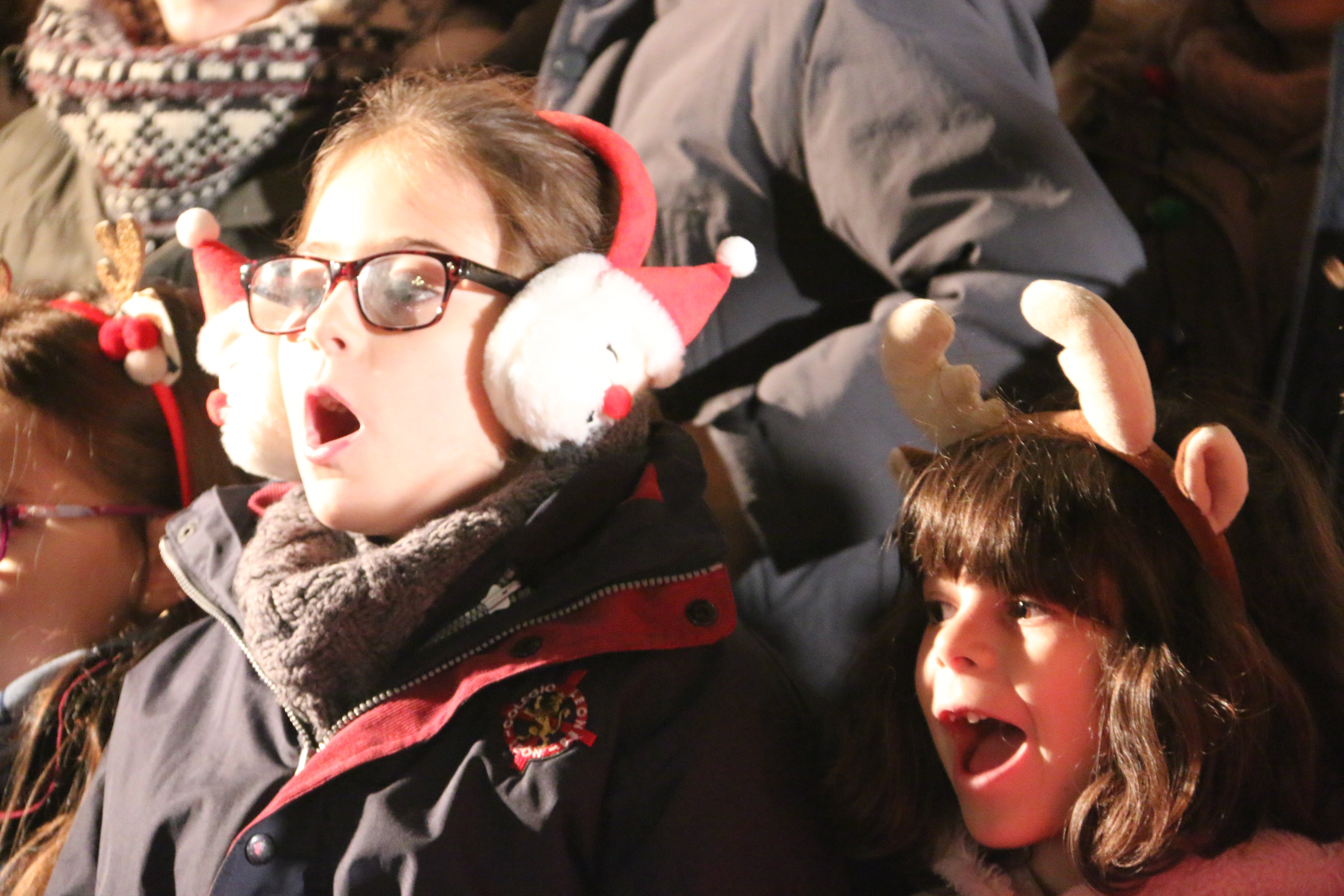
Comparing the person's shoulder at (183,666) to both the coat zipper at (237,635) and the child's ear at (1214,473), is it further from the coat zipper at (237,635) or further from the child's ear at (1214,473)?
the child's ear at (1214,473)

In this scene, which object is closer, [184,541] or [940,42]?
[184,541]

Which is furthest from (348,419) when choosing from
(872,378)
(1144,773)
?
(1144,773)

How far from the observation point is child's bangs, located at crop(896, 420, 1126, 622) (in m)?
0.89

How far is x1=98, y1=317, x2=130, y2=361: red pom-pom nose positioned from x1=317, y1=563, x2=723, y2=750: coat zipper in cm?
60

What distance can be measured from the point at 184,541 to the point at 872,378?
77 centimetres

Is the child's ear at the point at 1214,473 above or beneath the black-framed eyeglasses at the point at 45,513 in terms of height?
above

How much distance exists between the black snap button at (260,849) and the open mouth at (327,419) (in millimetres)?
326

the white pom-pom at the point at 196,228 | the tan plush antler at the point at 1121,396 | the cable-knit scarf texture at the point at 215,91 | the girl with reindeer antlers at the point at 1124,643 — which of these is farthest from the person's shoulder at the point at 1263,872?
the cable-knit scarf texture at the point at 215,91

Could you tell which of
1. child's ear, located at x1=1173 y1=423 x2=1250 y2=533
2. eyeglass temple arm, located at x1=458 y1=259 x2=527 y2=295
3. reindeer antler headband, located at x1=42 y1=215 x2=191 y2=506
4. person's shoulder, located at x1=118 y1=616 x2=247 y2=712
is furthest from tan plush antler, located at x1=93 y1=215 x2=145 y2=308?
child's ear, located at x1=1173 y1=423 x2=1250 y2=533

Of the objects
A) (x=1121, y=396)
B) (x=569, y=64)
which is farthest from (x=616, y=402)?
(x=569, y=64)

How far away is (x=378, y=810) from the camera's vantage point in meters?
0.96

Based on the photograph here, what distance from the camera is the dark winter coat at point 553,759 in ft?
3.11

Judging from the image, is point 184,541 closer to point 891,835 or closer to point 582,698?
point 582,698

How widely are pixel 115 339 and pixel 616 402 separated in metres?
0.70
